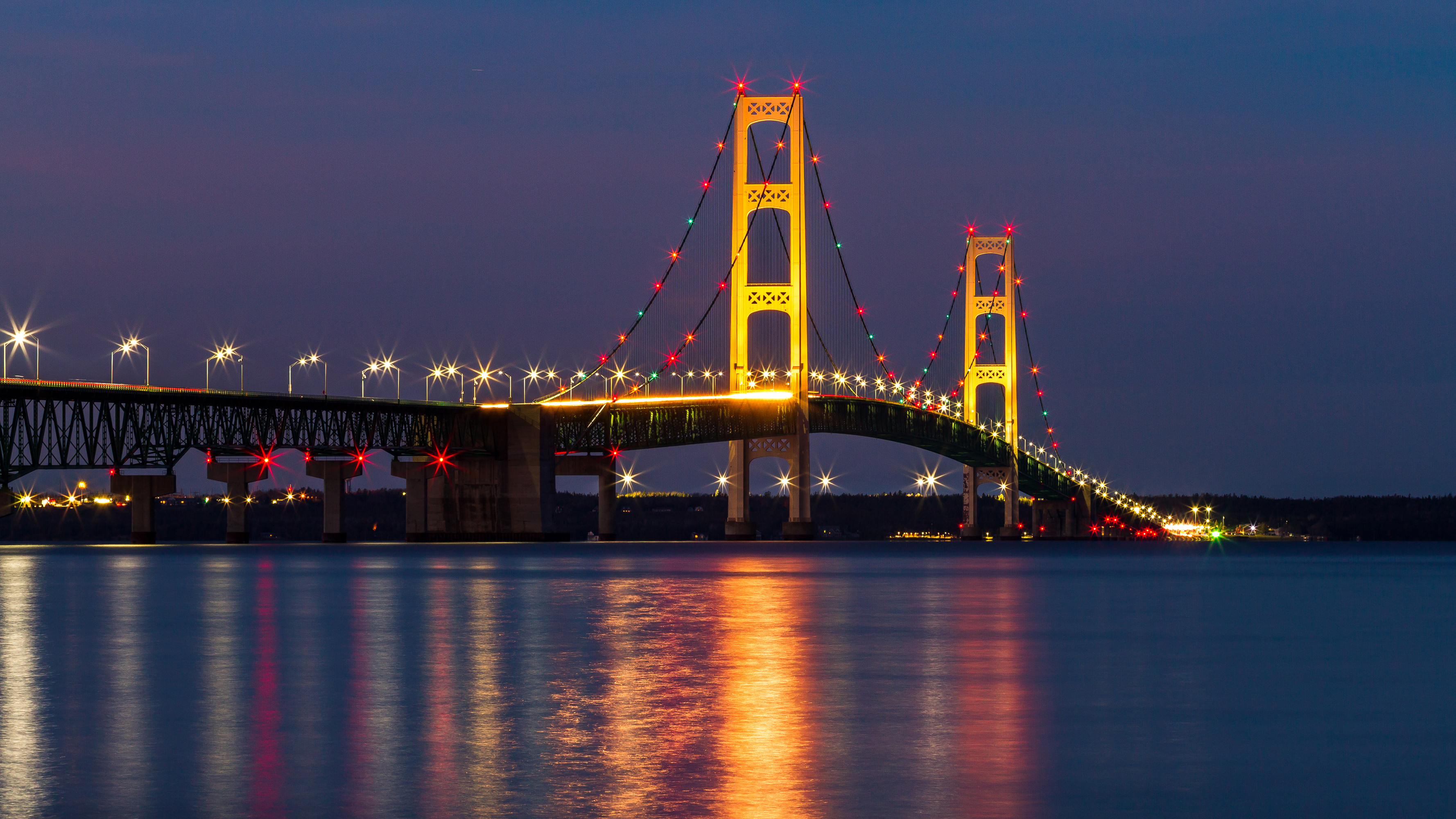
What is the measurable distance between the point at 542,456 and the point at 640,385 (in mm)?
7411

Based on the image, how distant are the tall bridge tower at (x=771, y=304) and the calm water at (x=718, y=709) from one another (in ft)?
199

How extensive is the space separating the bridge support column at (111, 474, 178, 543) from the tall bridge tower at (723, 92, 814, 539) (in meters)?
29.8

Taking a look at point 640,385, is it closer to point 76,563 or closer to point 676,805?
point 76,563

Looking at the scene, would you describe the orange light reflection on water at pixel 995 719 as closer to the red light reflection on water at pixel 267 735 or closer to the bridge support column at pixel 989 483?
the red light reflection on water at pixel 267 735

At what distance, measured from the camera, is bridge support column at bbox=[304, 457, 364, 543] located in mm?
98812

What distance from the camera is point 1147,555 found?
9088cm

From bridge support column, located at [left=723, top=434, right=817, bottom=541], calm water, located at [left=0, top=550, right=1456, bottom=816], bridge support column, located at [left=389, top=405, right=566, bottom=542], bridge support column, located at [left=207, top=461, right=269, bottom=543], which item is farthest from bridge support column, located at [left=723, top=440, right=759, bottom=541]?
calm water, located at [left=0, top=550, right=1456, bottom=816]

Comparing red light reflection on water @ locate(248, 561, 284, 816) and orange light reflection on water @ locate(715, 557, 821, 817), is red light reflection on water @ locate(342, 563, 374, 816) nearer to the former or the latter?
red light reflection on water @ locate(248, 561, 284, 816)

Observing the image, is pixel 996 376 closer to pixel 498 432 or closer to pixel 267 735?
pixel 498 432

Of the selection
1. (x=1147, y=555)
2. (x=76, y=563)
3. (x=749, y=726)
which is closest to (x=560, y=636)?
(x=749, y=726)

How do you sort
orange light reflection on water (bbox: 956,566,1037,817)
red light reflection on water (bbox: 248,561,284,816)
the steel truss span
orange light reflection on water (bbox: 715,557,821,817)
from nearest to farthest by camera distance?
red light reflection on water (bbox: 248,561,284,816)
orange light reflection on water (bbox: 715,557,821,817)
orange light reflection on water (bbox: 956,566,1037,817)
the steel truss span

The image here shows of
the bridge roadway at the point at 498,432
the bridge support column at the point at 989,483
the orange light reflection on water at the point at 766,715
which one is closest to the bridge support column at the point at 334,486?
the bridge roadway at the point at 498,432

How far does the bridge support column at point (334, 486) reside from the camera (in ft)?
324

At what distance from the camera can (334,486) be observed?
10188 centimetres
